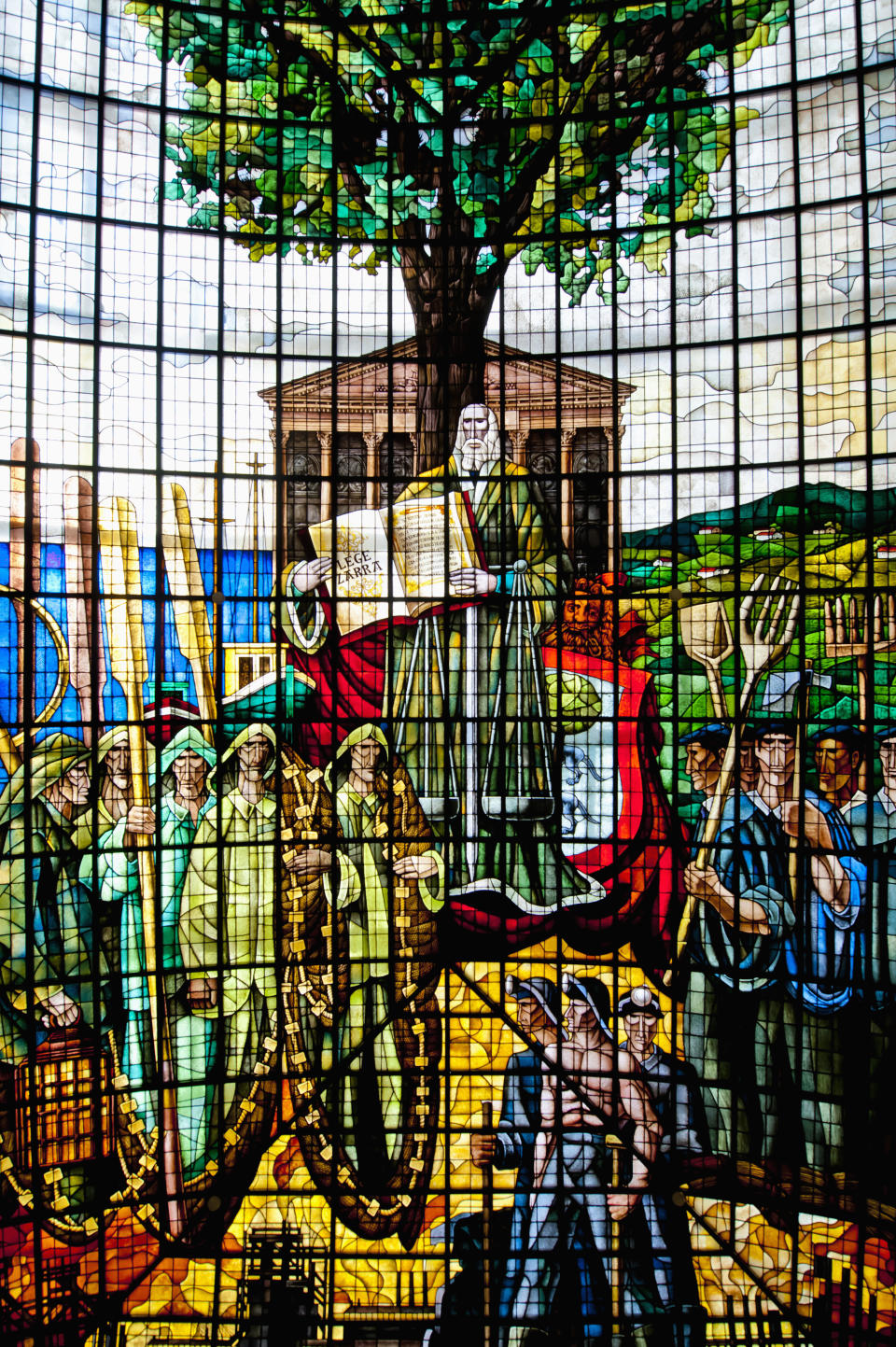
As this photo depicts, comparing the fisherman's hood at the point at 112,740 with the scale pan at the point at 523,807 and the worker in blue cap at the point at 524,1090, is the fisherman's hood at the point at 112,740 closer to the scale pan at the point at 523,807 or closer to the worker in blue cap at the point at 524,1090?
the scale pan at the point at 523,807

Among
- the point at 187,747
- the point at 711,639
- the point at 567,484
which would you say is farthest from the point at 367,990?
the point at 567,484

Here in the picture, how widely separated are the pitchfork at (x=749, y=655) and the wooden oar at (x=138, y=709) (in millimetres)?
5318

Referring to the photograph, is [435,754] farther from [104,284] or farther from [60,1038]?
[104,284]

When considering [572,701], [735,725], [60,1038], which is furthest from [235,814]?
[735,725]

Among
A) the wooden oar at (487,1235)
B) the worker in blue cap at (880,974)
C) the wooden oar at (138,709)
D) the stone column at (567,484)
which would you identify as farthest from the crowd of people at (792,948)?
the wooden oar at (138,709)

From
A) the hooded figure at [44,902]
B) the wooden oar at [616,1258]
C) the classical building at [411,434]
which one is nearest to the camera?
the hooded figure at [44,902]

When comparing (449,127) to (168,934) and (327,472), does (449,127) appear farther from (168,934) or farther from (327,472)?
(168,934)

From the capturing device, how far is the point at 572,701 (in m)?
11.0

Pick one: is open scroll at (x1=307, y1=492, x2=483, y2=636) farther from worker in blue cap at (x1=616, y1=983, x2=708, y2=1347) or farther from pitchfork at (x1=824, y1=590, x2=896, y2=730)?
worker in blue cap at (x1=616, y1=983, x2=708, y2=1347)

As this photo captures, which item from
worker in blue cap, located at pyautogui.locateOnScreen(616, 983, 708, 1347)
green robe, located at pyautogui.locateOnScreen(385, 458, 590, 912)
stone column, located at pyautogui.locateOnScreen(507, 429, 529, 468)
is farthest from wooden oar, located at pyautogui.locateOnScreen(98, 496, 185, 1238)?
worker in blue cap, located at pyautogui.locateOnScreen(616, 983, 708, 1347)

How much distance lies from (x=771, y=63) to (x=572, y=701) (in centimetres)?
701

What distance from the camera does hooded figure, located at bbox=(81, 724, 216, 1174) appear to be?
34.5 feet

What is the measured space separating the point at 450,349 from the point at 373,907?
20.2 ft

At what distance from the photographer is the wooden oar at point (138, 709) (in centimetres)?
1055
